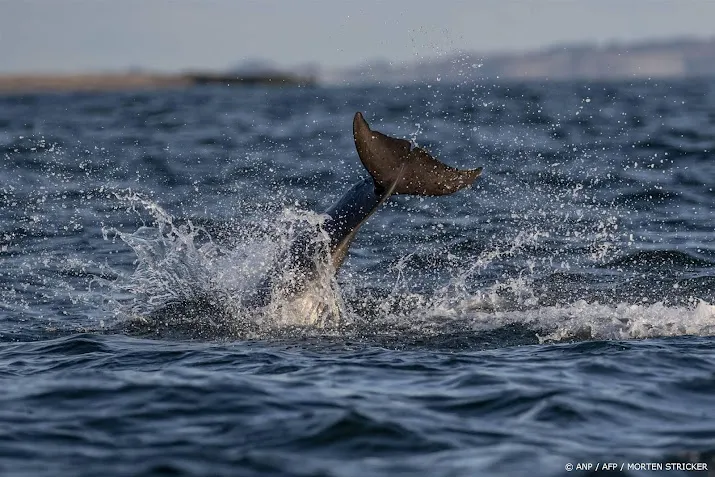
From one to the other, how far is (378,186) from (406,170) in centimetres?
36

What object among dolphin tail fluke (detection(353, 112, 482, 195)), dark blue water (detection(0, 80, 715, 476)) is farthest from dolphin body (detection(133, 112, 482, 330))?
dark blue water (detection(0, 80, 715, 476))

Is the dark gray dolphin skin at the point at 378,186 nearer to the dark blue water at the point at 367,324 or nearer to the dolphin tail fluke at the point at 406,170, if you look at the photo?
the dolphin tail fluke at the point at 406,170

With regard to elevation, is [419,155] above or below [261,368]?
above

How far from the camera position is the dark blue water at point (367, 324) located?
28.4 feet

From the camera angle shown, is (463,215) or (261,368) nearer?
(261,368)

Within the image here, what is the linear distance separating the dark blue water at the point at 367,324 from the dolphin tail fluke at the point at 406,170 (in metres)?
1.04

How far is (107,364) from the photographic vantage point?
11.1 m

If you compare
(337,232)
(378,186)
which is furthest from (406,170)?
(337,232)

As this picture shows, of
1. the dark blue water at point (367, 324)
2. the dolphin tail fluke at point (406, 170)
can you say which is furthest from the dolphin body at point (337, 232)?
the dark blue water at point (367, 324)

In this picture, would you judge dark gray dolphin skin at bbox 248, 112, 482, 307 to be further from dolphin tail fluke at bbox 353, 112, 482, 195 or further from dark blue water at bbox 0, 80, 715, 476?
dark blue water at bbox 0, 80, 715, 476

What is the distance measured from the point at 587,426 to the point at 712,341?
321 centimetres

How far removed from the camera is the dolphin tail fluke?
13.3 metres

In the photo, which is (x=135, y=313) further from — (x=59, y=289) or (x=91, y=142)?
(x=91, y=142)

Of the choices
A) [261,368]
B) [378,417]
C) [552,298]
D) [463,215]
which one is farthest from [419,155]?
[463,215]
